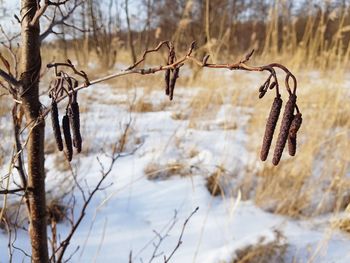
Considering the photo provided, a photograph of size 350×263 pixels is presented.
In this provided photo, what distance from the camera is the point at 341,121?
280 centimetres

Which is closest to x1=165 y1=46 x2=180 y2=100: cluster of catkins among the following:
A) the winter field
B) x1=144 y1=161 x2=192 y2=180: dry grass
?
the winter field

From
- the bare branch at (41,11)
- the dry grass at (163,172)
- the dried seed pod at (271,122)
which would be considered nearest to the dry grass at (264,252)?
the dry grass at (163,172)

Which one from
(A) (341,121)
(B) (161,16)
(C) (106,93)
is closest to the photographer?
(A) (341,121)

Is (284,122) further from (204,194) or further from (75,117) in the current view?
(204,194)

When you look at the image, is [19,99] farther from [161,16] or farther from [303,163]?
[161,16]

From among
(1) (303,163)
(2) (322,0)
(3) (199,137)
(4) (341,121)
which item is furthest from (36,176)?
(2) (322,0)

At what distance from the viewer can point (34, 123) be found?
63cm

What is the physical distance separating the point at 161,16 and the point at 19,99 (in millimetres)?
8698

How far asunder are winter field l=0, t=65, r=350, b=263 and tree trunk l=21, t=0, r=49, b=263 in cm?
21

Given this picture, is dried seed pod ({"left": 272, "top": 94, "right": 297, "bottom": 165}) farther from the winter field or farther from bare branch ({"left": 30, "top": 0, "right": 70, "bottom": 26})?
the winter field

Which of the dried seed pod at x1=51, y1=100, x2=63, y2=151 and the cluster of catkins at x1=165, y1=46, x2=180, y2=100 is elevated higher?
the cluster of catkins at x1=165, y1=46, x2=180, y2=100

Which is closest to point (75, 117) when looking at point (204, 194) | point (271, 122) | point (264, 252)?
point (271, 122)

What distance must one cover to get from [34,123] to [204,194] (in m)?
1.28

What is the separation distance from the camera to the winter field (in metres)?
1.40
